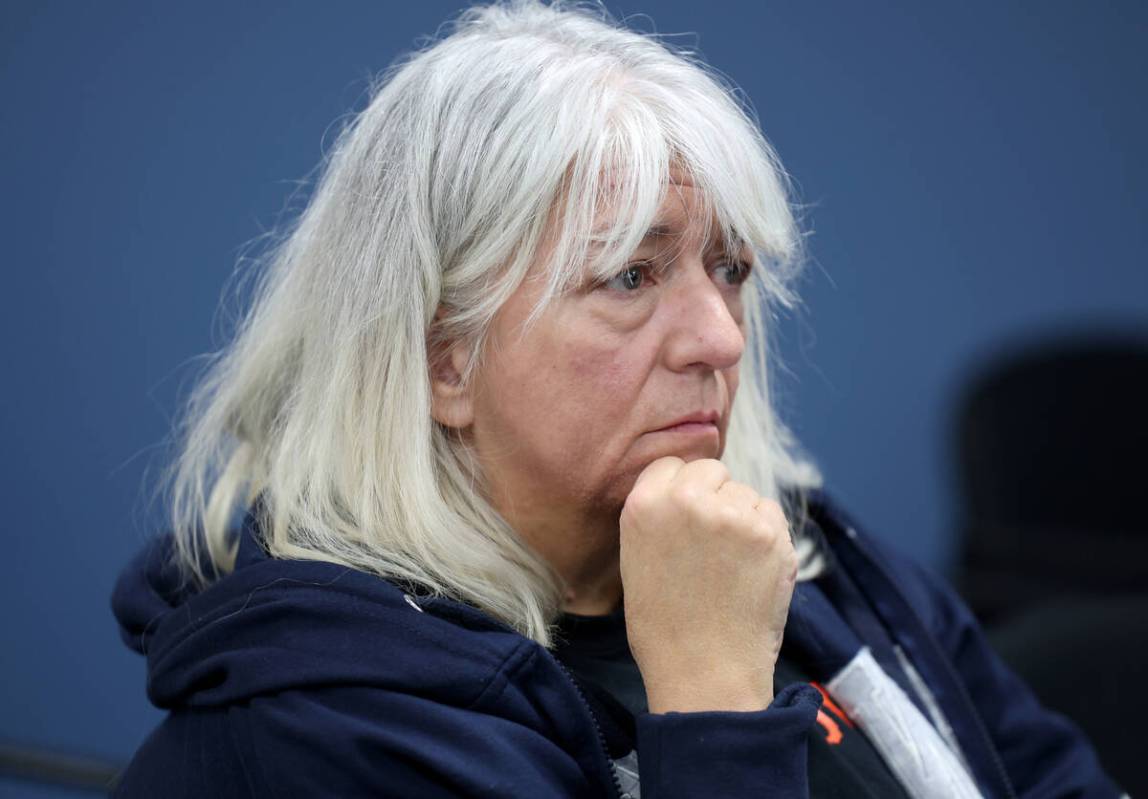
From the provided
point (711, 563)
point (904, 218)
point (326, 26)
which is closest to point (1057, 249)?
point (904, 218)

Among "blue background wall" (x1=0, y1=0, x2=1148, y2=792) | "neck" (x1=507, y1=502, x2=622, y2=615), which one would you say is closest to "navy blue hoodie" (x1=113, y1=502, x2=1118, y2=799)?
"neck" (x1=507, y1=502, x2=622, y2=615)

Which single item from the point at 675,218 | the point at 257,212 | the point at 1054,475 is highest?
the point at 675,218

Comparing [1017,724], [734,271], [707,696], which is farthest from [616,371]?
[1017,724]

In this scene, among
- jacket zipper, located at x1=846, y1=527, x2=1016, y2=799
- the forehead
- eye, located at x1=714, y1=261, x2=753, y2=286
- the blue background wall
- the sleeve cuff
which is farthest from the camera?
the blue background wall

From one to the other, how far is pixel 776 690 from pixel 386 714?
18.2 inches

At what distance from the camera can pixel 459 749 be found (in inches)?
40.8

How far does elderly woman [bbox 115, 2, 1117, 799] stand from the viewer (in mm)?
1058

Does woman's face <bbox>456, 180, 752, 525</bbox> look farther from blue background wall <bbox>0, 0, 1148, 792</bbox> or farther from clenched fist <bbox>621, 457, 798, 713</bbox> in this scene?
blue background wall <bbox>0, 0, 1148, 792</bbox>

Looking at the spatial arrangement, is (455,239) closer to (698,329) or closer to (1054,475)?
(698,329)

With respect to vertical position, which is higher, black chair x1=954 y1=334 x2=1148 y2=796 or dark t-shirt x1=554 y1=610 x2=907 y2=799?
dark t-shirt x1=554 y1=610 x2=907 y2=799

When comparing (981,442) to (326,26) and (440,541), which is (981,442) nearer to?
(326,26)

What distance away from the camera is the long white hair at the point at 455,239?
45.5 inches

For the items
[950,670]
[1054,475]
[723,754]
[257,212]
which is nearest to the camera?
[723,754]

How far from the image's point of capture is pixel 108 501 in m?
→ 2.16
